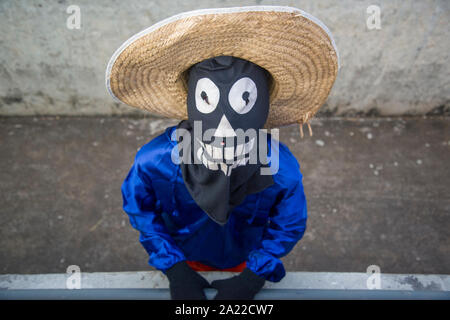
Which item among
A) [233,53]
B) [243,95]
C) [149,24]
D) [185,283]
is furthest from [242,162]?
[149,24]

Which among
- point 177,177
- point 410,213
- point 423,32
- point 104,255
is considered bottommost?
point 104,255

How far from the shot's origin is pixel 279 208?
1.58m

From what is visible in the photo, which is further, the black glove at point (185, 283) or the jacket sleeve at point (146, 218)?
the jacket sleeve at point (146, 218)

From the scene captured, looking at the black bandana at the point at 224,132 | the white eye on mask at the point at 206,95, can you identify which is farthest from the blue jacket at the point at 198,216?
the white eye on mask at the point at 206,95

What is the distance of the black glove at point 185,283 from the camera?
4.26 ft

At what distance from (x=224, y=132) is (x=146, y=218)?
24.6 inches

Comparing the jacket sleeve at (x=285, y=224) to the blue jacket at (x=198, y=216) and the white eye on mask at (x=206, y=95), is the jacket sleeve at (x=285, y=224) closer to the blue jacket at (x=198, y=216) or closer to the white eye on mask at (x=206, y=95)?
the blue jacket at (x=198, y=216)

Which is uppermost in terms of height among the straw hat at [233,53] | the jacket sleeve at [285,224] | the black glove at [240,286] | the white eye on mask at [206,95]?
the straw hat at [233,53]

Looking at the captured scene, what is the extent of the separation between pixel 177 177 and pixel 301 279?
0.72 meters

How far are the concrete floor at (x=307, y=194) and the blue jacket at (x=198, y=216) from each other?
1.36m

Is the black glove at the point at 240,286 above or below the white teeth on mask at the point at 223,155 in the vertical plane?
below

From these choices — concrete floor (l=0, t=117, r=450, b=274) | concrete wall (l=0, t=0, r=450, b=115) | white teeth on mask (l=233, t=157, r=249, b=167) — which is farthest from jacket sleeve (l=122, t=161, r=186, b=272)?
concrete wall (l=0, t=0, r=450, b=115)

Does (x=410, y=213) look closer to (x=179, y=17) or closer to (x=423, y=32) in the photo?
(x=423, y=32)
